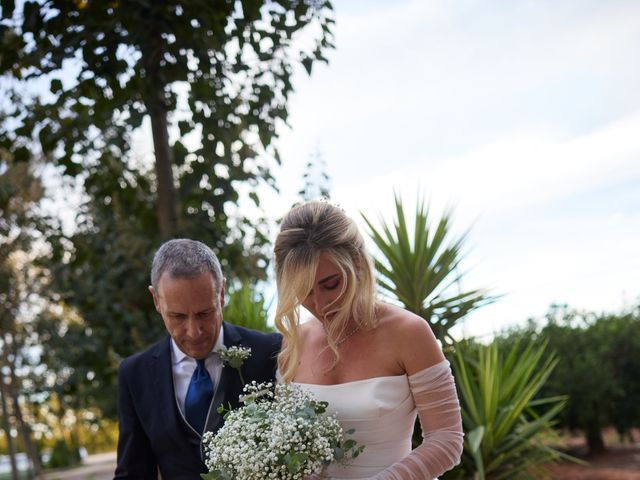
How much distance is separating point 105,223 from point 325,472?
17.0 ft

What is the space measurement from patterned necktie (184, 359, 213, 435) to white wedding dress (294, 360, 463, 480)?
44 centimetres

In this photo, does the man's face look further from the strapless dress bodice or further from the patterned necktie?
the strapless dress bodice

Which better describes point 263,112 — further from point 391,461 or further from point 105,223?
point 391,461

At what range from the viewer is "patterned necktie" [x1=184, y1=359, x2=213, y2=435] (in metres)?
3.21

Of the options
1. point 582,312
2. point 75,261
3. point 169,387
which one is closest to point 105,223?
point 75,261

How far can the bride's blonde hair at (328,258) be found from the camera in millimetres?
2812

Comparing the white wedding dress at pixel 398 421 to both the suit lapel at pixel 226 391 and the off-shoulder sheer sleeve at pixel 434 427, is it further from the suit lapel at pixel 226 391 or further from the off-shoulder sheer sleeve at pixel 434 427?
the suit lapel at pixel 226 391

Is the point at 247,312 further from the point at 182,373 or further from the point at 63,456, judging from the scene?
the point at 63,456

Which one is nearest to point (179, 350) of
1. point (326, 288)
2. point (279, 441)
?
point (326, 288)

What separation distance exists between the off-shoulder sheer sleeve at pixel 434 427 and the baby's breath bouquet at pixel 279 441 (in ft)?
0.65

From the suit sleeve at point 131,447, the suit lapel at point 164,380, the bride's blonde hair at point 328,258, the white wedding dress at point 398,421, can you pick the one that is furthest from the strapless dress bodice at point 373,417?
the suit sleeve at point 131,447

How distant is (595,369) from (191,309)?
9830 mm

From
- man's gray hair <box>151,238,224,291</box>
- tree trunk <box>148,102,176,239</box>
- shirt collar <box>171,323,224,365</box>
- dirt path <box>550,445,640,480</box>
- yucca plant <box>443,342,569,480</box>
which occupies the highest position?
tree trunk <box>148,102,176,239</box>

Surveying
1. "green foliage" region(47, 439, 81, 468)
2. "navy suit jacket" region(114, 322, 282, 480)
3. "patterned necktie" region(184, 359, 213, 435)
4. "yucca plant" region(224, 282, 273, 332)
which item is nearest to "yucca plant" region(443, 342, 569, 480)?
"yucca plant" region(224, 282, 273, 332)
